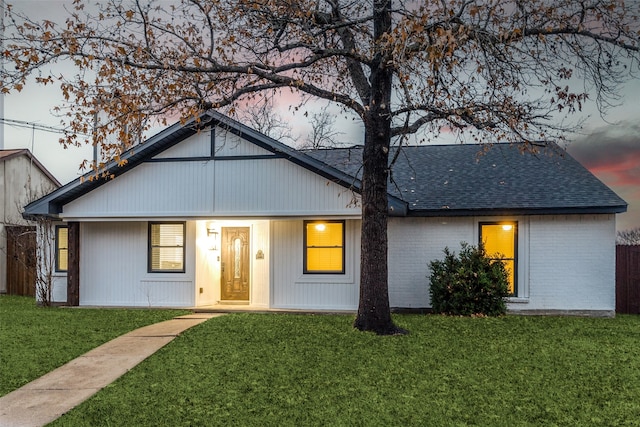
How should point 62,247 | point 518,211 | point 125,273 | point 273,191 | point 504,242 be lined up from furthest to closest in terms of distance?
point 62,247 < point 125,273 < point 504,242 < point 273,191 < point 518,211

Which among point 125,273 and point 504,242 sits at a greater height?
point 504,242

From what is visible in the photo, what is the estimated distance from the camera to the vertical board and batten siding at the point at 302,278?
51.4 feet

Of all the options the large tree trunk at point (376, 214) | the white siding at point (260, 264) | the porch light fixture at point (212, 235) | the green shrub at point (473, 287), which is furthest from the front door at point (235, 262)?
the large tree trunk at point (376, 214)

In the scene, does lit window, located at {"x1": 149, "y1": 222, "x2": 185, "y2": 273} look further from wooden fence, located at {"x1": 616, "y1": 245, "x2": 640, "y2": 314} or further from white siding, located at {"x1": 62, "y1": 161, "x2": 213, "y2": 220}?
wooden fence, located at {"x1": 616, "y1": 245, "x2": 640, "y2": 314}

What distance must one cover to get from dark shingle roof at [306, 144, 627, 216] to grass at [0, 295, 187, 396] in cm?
622

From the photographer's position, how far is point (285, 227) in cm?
1611

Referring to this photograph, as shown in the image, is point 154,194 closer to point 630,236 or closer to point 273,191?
point 273,191

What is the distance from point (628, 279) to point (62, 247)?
53.6 feet

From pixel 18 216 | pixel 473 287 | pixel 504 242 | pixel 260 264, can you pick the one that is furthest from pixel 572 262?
pixel 18 216


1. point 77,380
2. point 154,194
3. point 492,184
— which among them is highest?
point 492,184

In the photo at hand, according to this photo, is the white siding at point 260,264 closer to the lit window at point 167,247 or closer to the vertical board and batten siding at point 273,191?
the vertical board and batten siding at point 273,191

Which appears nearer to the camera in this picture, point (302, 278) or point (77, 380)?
point (77, 380)

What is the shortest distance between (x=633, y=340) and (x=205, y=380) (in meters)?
8.11

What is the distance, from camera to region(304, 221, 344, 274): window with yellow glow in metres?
15.9
